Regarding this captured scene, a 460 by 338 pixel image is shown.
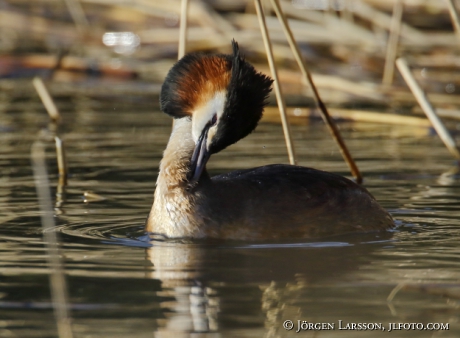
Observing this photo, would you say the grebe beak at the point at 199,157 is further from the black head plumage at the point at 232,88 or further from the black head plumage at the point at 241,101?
the black head plumage at the point at 241,101

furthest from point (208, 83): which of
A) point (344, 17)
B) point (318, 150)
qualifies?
point (344, 17)

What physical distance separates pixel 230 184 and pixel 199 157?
10.7 inches

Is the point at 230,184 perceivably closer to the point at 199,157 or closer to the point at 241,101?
the point at 199,157

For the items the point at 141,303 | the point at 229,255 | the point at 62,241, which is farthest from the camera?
the point at 62,241

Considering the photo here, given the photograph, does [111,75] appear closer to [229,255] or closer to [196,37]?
[196,37]

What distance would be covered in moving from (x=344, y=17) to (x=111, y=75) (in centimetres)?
378

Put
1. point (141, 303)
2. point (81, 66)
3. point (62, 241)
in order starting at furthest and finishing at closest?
point (81, 66)
point (62, 241)
point (141, 303)

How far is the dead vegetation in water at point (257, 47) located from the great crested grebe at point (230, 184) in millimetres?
4425

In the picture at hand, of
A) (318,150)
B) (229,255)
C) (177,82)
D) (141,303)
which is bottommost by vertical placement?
(141,303)

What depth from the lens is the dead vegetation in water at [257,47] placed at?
12.8 metres

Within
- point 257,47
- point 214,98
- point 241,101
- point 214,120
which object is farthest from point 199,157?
point 257,47

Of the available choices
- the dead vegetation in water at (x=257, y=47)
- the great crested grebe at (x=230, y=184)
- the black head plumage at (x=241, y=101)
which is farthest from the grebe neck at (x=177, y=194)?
the dead vegetation in water at (x=257, y=47)

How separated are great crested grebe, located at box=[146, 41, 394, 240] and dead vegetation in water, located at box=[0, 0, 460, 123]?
443cm

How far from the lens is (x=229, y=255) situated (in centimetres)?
557
